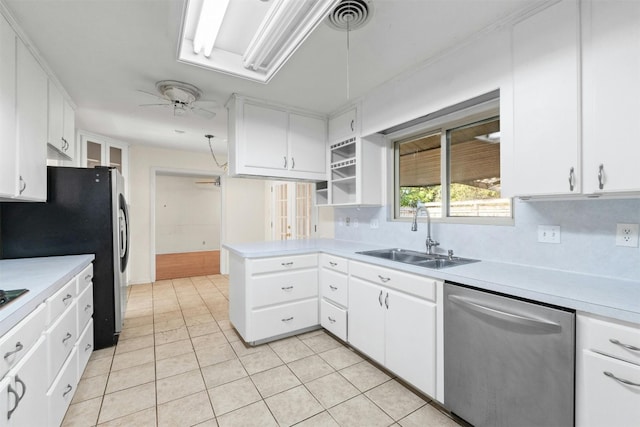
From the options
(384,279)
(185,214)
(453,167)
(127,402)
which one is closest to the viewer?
(127,402)

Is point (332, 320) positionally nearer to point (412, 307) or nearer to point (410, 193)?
point (412, 307)

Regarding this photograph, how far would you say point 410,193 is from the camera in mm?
2754

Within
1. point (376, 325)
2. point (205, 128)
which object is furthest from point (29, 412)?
point (205, 128)

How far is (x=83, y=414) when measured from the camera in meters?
1.69

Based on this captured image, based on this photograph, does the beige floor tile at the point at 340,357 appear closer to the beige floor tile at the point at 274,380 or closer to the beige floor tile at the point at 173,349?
the beige floor tile at the point at 274,380

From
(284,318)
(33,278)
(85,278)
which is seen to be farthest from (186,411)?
(85,278)

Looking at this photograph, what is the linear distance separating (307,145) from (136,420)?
2.69m

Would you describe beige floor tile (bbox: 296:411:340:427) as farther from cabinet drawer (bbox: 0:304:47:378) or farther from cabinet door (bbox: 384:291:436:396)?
cabinet drawer (bbox: 0:304:47:378)

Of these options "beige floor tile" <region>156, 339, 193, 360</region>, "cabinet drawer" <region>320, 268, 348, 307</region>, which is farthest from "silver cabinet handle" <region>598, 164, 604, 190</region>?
"beige floor tile" <region>156, 339, 193, 360</region>

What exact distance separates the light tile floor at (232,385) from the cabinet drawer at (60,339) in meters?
0.41

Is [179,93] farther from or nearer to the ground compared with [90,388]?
farther from the ground

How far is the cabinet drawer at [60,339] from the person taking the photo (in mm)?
1405

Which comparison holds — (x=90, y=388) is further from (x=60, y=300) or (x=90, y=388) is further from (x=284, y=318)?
(x=284, y=318)

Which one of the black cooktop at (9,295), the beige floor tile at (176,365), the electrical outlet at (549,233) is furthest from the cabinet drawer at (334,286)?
the black cooktop at (9,295)
